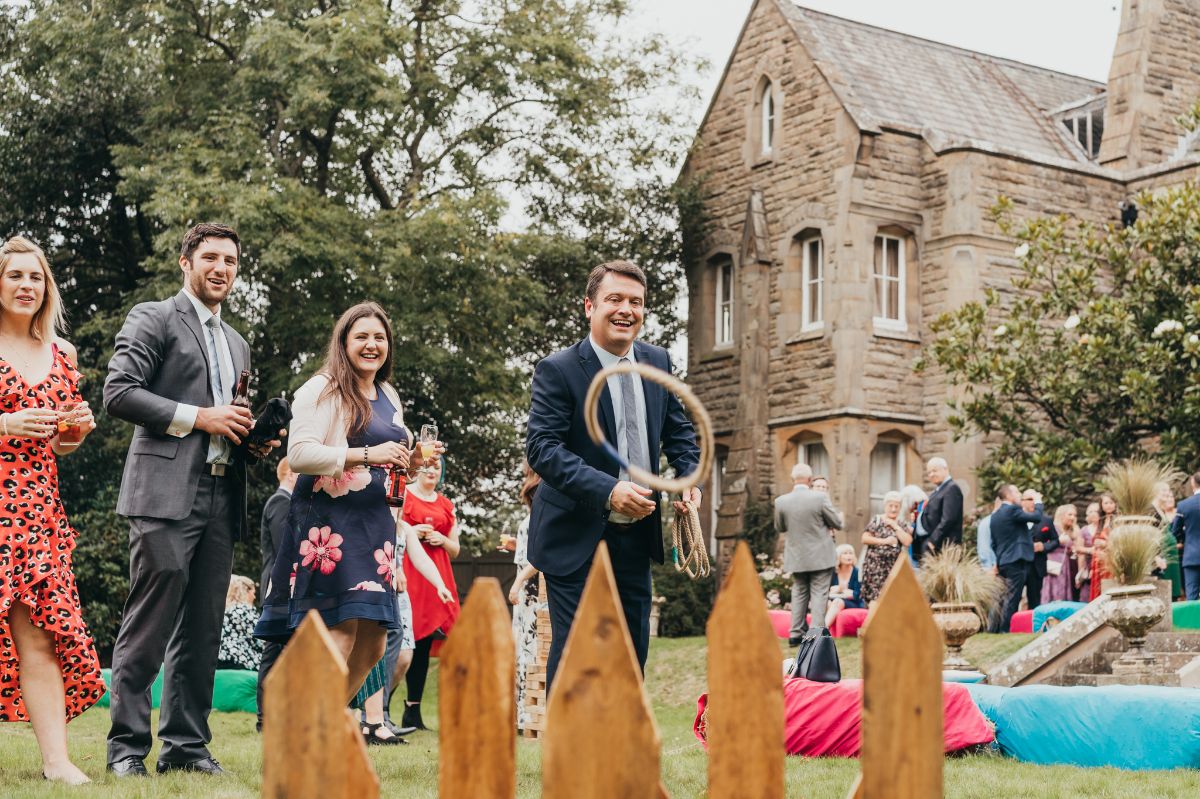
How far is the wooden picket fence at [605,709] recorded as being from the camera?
2.49 metres

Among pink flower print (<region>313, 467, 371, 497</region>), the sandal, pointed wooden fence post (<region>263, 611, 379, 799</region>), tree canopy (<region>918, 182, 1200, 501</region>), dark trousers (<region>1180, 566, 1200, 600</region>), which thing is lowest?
the sandal

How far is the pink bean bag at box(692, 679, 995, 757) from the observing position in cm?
893

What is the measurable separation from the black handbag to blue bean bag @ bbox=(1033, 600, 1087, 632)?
6936mm

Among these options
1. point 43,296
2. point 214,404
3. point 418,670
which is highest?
point 43,296

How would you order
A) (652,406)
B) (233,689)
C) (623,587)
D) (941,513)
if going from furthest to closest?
(941,513) → (233,689) → (652,406) → (623,587)

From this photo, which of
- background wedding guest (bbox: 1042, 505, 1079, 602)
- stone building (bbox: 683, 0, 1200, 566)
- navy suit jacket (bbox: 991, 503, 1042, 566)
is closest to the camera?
navy suit jacket (bbox: 991, 503, 1042, 566)

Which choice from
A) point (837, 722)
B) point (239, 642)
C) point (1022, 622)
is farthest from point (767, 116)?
point (837, 722)

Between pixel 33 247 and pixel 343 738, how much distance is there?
4144mm

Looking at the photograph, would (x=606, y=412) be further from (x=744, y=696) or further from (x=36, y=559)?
(x=744, y=696)

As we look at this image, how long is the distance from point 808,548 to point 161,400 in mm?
11342

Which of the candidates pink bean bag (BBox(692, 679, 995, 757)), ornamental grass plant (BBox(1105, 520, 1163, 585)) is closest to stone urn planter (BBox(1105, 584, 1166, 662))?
ornamental grass plant (BBox(1105, 520, 1163, 585))

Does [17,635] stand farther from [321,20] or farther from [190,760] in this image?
[321,20]

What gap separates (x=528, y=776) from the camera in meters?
6.72

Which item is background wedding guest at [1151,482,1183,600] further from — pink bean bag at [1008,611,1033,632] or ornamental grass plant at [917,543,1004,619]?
ornamental grass plant at [917,543,1004,619]
